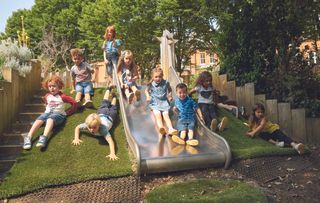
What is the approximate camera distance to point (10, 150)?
7523 millimetres

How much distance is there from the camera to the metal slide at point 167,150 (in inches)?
253

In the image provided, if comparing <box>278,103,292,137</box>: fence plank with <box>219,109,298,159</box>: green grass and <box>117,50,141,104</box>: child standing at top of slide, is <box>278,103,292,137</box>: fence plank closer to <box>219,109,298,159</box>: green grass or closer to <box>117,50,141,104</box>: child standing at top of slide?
<box>219,109,298,159</box>: green grass

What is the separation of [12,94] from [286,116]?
6500 millimetres

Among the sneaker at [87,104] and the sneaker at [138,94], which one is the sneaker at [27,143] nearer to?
the sneaker at [87,104]

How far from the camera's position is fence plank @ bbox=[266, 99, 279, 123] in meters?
9.88

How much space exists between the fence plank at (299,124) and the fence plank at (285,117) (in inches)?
4.2

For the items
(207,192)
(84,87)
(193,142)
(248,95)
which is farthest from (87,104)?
(248,95)

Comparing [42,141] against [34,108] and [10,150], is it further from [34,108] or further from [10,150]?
[34,108]

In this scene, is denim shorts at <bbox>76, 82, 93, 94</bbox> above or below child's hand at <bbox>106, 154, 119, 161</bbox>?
above

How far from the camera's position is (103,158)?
689cm

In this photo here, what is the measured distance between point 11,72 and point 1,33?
121 ft

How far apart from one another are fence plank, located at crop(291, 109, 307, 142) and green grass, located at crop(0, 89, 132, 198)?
436 cm

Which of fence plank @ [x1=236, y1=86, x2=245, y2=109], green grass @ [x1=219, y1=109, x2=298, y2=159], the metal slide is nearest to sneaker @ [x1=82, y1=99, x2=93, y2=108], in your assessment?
the metal slide

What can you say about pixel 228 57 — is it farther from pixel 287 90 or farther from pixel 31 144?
pixel 31 144
